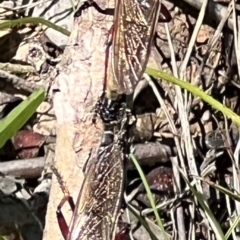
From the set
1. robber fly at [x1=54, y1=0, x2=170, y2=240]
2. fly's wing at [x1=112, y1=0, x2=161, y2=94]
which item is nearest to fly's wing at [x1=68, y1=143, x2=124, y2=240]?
robber fly at [x1=54, y1=0, x2=170, y2=240]

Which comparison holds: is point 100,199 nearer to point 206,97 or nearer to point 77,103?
point 77,103

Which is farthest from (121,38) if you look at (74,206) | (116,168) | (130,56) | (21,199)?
(21,199)

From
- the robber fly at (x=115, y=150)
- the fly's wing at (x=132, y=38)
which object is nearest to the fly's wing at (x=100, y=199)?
the robber fly at (x=115, y=150)

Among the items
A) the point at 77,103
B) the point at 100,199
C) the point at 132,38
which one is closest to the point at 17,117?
the point at 77,103

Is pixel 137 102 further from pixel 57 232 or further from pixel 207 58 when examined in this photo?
pixel 57 232

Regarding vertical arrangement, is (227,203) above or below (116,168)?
below

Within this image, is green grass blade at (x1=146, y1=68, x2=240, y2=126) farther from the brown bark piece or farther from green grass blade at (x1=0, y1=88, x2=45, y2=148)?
green grass blade at (x1=0, y1=88, x2=45, y2=148)

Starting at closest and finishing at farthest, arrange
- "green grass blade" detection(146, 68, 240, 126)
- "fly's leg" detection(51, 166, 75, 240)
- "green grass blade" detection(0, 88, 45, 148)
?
1. "green grass blade" detection(0, 88, 45, 148)
2. "fly's leg" detection(51, 166, 75, 240)
3. "green grass blade" detection(146, 68, 240, 126)
